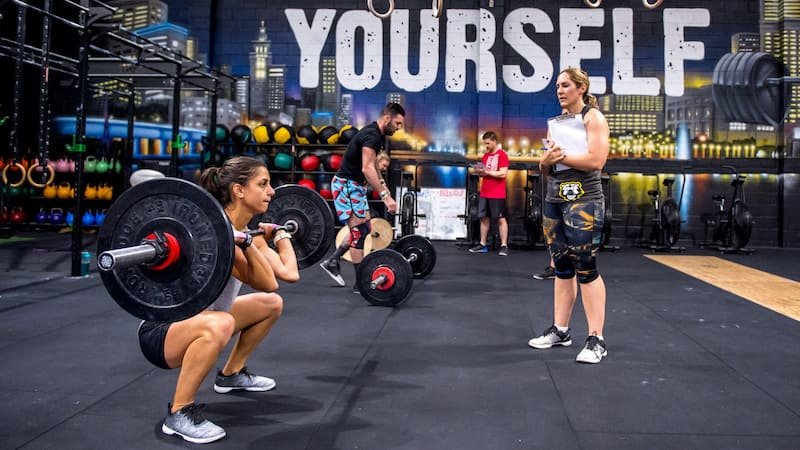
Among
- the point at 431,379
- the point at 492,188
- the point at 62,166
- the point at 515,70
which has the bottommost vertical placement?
the point at 431,379

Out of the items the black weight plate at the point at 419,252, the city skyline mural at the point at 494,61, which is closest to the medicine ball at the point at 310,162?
the city skyline mural at the point at 494,61

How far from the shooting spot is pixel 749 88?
7.52 metres

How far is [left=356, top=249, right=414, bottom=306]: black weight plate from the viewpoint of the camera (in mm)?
3410

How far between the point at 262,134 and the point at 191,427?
6.24 m

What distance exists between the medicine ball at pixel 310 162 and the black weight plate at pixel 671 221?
400cm

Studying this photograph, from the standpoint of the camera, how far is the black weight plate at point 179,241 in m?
1.36

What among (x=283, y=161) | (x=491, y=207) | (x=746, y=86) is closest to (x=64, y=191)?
(x=283, y=161)

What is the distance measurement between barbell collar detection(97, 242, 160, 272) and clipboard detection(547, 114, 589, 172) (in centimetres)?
157

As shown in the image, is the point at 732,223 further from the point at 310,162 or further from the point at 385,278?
the point at 385,278

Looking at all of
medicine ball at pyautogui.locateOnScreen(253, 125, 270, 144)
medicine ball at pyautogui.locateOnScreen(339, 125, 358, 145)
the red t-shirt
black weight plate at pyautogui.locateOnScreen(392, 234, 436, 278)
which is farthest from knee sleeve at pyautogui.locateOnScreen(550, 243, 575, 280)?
medicine ball at pyautogui.locateOnScreen(253, 125, 270, 144)

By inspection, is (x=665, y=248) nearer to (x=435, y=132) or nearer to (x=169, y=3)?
(x=435, y=132)

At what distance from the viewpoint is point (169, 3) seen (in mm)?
8039

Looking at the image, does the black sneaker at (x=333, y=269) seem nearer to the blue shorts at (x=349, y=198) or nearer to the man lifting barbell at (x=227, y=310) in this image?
the blue shorts at (x=349, y=198)

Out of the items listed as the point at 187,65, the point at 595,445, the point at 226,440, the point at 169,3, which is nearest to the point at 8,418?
the point at 226,440
